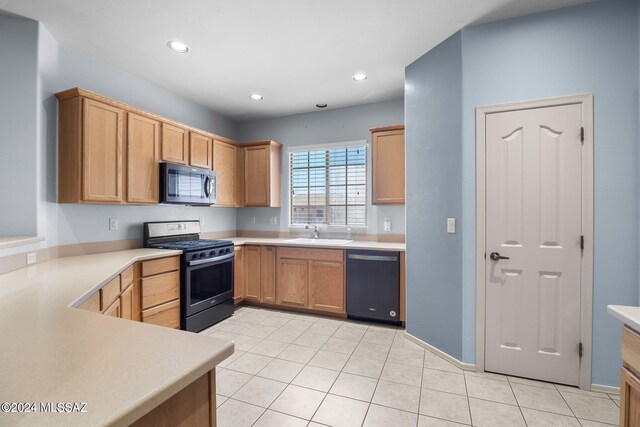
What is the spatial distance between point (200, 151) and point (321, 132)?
171 centimetres

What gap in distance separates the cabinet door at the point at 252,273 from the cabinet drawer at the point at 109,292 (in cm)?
188

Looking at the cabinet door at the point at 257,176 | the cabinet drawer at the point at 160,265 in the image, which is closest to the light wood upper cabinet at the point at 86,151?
the cabinet drawer at the point at 160,265

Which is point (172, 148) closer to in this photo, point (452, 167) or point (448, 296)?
point (452, 167)

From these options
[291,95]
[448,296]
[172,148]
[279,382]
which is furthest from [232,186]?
[448,296]

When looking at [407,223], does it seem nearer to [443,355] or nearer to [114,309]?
[443,355]

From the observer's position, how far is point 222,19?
90.4 inches

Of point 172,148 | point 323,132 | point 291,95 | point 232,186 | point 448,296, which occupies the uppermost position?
point 291,95

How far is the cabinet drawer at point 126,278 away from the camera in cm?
231

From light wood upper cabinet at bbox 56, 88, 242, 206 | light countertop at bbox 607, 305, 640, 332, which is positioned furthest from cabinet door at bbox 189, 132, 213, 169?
light countertop at bbox 607, 305, 640, 332

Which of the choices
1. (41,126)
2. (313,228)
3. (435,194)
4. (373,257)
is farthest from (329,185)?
(41,126)

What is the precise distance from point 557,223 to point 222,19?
2.97 meters

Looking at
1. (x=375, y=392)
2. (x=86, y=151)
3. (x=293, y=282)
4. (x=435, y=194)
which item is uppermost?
(x=86, y=151)

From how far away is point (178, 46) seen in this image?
265 centimetres

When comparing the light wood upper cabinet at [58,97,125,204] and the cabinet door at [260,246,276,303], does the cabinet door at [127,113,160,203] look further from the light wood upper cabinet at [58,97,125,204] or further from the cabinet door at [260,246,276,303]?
the cabinet door at [260,246,276,303]
